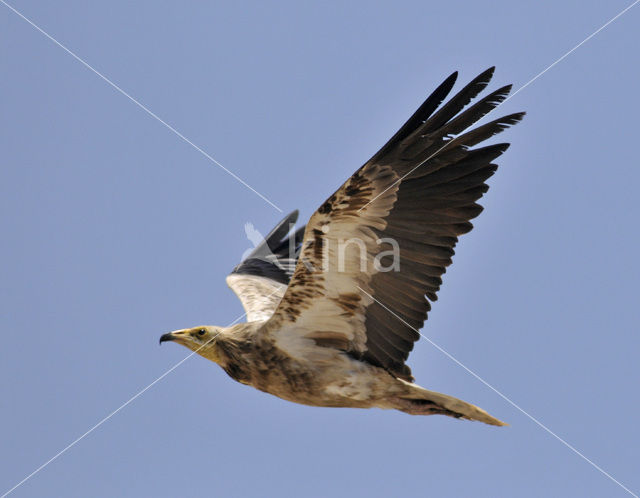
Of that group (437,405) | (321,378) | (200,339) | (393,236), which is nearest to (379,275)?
(393,236)

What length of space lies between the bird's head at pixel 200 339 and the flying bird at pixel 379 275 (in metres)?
0.02

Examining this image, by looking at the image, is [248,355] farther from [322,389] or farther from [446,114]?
[446,114]

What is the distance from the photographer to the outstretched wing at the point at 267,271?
12.0 m

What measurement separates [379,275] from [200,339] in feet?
6.38

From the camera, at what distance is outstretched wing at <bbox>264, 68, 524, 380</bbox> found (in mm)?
8812

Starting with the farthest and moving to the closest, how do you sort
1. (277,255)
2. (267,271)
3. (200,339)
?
(277,255) → (267,271) → (200,339)

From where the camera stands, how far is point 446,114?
28.7ft

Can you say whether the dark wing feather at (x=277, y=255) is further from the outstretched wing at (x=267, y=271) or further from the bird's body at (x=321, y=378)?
the bird's body at (x=321, y=378)

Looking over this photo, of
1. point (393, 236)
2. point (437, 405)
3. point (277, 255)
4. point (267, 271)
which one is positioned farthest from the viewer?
point (277, 255)

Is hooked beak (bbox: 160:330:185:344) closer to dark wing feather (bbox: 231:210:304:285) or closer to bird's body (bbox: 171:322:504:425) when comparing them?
bird's body (bbox: 171:322:504:425)

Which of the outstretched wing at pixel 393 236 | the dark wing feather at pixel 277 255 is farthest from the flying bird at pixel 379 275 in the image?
the dark wing feather at pixel 277 255

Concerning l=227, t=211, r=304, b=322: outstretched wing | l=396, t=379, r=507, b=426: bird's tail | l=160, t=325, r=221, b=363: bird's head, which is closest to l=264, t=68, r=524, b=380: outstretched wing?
l=396, t=379, r=507, b=426: bird's tail

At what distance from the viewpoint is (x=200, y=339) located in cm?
1003

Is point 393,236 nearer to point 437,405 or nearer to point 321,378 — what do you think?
point 321,378
